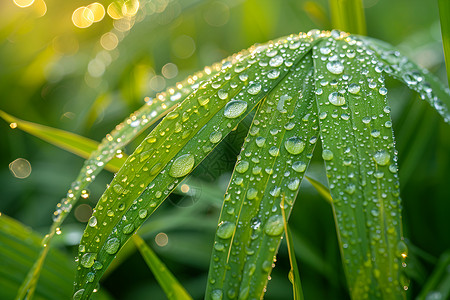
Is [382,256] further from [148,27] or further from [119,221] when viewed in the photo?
[148,27]

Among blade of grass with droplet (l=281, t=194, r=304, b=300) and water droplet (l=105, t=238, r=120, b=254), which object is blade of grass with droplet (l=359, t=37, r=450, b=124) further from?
water droplet (l=105, t=238, r=120, b=254)

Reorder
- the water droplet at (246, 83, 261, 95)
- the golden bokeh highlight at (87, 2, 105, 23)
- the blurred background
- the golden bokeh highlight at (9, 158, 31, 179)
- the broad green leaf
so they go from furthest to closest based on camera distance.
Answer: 1. the golden bokeh highlight at (87, 2, 105, 23)
2. the golden bokeh highlight at (9, 158, 31, 179)
3. the blurred background
4. the broad green leaf
5. the water droplet at (246, 83, 261, 95)

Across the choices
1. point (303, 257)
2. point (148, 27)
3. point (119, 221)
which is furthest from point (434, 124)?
point (119, 221)

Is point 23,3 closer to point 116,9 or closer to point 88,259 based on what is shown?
point 116,9

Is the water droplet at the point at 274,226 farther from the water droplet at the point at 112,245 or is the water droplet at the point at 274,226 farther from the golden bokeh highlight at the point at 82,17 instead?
the golden bokeh highlight at the point at 82,17

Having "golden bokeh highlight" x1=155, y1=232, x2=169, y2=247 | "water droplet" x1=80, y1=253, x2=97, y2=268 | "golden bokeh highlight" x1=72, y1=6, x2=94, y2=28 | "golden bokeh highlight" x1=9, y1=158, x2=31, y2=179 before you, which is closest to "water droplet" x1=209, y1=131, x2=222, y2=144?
"water droplet" x1=80, y1=253, x2=97, y2=268

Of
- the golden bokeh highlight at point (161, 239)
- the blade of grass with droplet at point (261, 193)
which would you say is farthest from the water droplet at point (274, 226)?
the golden bokeh highlight at point (161, 239)

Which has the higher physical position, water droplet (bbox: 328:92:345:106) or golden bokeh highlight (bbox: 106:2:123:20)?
golden bokeh highlight (bbox: 106:2:123:20)
